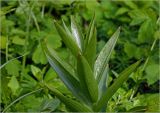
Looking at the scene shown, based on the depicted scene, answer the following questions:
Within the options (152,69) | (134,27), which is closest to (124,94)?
(152,69)

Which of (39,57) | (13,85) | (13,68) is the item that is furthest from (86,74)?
(39,57)

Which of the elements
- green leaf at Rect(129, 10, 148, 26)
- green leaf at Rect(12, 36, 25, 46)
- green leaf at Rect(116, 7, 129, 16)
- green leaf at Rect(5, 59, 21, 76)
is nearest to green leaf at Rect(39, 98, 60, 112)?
green leaf at Rect(5, 59, 21, 76)

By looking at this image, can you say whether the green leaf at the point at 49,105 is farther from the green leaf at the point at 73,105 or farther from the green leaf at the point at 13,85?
the green leaf at the point at 13,85

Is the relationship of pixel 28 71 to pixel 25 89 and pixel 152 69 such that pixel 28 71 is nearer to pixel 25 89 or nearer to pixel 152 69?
pixel 25 89

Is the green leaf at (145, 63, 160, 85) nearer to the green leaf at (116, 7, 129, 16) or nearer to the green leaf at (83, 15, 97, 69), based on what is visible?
the green leaf at (116, 7, 129, 16)

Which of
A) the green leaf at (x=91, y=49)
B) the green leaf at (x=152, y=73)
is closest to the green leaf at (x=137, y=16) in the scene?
the green leaf at (x=152, y=73)

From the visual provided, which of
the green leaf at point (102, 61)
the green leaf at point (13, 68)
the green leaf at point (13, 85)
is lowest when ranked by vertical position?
the green leaf at point (13, 68)
